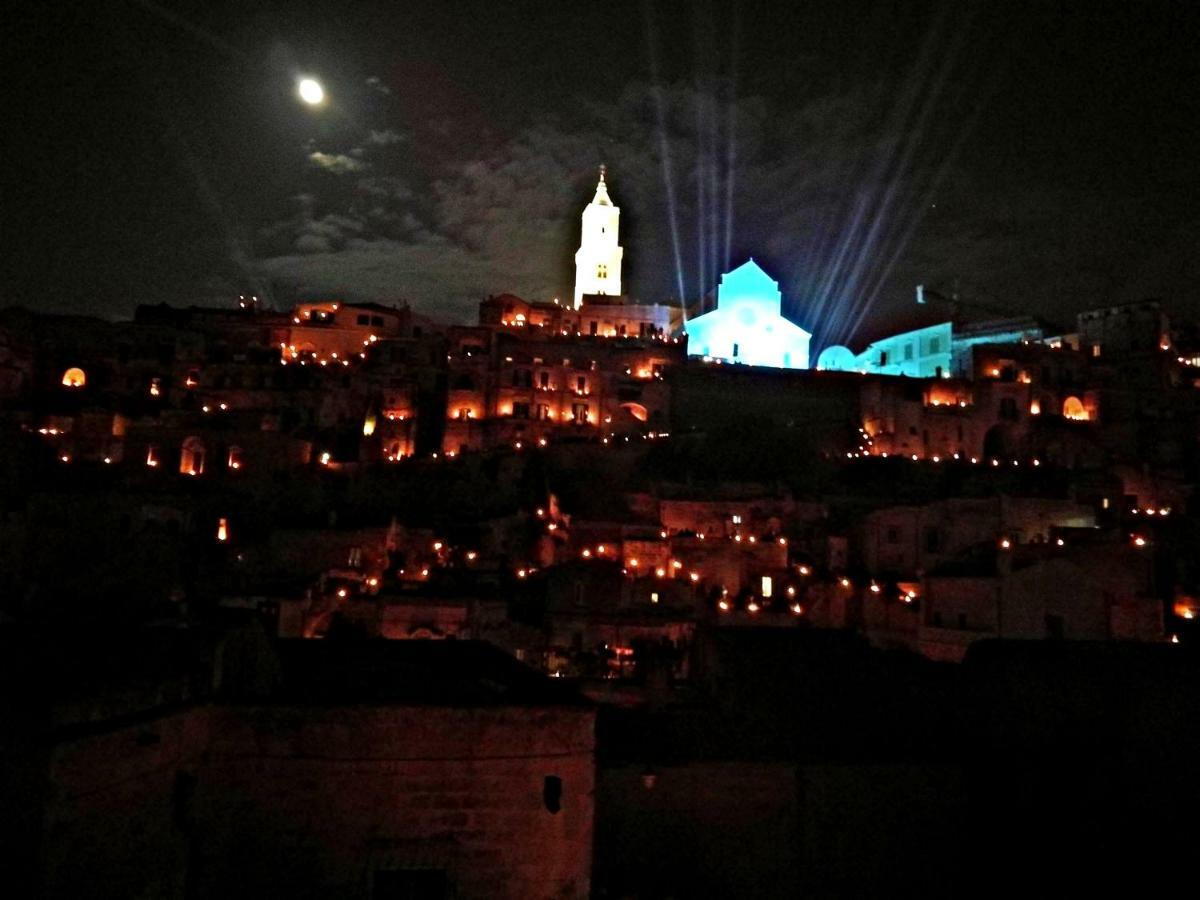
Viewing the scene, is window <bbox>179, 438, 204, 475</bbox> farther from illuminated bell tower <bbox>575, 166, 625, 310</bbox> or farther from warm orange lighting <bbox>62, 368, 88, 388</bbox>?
illuminated bell tower <bbox>575, 166, 625, 310</bbox>

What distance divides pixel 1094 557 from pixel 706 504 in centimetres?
1656

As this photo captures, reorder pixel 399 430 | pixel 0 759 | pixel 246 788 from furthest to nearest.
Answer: pixel 399 430
pixel 246 788
pixel 0 759

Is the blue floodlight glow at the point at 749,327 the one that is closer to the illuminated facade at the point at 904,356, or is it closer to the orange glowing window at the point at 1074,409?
the illuminated facade at the point at 904,356

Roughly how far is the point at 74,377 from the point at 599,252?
185ft

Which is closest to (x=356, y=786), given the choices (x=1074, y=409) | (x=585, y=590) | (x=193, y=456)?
(x=585, y=590)

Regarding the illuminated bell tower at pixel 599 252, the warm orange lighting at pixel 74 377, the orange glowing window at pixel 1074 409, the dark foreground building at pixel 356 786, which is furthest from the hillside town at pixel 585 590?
the illuminated bell tower at pixel 599 252

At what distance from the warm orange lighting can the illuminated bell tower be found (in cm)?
5171

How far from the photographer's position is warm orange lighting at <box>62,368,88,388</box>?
186 ft

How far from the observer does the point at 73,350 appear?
190 ft

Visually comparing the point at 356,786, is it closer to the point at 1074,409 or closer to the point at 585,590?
the point at 585,590

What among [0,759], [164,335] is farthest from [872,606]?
[164,335]

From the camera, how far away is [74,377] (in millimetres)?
57031

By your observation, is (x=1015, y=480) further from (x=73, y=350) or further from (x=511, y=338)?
(x=73, y=350)

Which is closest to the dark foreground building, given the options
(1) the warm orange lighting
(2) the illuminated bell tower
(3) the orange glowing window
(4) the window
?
(4) the window
